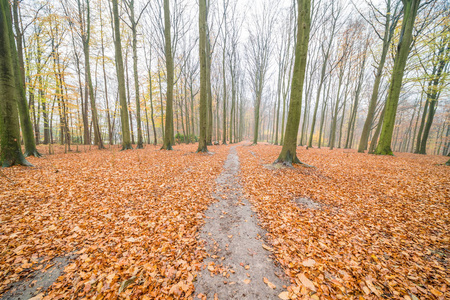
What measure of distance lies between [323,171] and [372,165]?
2.67 m

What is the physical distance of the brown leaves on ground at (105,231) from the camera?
1.99 metres

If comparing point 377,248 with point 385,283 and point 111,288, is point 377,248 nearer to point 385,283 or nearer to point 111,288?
point 385,283

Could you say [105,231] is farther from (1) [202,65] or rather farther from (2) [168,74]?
(2) [168,74]

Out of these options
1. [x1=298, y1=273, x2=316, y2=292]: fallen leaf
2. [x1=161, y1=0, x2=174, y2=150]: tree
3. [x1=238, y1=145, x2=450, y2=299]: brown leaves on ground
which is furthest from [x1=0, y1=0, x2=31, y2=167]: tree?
[x1=298, y1=273, x2=316, y2=292]: fallen leaf

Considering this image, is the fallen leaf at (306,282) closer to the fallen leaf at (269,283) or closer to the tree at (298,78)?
the fallen leaf at (269,283)

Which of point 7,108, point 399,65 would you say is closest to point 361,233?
point 7,108

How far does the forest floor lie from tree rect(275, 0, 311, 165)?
7.04 ft

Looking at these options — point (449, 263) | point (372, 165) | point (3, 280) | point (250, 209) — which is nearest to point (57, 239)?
point (3, 280)

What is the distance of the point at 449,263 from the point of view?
A: 2309 mm

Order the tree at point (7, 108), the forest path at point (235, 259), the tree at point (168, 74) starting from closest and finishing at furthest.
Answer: the forest path at point (235, 259) → the tree at point (7, 108) → the tree at point (168, 74)

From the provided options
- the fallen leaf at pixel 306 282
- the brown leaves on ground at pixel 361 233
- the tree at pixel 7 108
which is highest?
the tree at pixel 7 108

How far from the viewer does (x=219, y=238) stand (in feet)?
9.62

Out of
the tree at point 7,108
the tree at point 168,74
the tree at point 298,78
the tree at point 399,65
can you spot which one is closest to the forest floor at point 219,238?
the tree at point 7,108

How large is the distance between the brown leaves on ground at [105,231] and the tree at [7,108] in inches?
44.1
